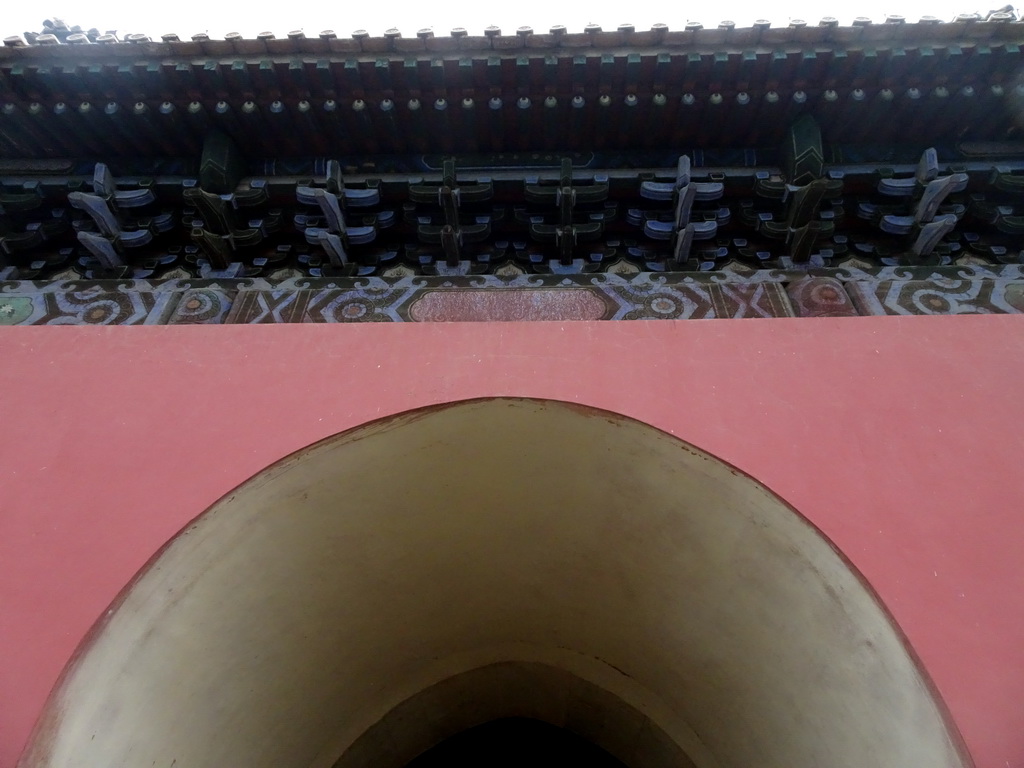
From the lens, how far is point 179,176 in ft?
12.1

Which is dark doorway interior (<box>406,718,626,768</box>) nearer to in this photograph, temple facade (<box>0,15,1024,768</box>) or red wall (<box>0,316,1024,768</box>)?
temple facade (<box>0,15,1024,768</box>)

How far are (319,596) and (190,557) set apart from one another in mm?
813

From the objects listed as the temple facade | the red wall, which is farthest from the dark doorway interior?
the red wall

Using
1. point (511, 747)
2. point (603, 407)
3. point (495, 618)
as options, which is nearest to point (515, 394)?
point (603, 407)

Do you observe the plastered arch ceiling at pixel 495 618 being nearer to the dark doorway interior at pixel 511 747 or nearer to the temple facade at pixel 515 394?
the temple facade at pixel 515 394

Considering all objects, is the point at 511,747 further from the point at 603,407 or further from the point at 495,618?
the point at 603,407

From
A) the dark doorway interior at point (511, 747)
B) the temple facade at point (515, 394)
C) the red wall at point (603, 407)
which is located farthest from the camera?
the dark doorway interior at point (511, 747)

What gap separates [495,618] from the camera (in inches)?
151

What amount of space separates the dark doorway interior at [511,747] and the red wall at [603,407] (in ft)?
8.11

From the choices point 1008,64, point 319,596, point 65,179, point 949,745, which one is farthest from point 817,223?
point 65,179

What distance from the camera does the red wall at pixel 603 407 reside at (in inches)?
84.4

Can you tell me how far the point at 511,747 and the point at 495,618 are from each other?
962 mm

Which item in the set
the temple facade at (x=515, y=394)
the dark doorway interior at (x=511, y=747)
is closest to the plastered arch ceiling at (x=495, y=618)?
the temple facade at (x=515, y=394)

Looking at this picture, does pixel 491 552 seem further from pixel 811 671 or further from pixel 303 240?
pixel 303 240
